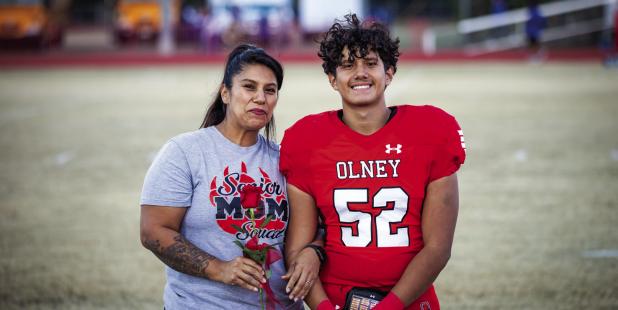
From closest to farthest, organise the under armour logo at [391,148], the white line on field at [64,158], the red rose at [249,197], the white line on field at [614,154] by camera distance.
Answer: the under armour logo at [391,148] → the red rose at [249,197] → the white line on field at [614,154] → the white line on field at [64,158]

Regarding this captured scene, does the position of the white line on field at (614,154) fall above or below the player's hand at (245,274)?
below

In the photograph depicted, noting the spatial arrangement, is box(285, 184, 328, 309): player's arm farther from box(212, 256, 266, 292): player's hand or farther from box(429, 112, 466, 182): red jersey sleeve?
box(429, 112, 466, 182): red jersey sleeve

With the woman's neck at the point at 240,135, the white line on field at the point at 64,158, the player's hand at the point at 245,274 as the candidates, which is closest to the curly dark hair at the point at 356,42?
the woman's neck at the point at 240,135

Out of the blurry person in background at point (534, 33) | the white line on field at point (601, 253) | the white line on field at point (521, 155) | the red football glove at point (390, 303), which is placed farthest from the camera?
the blurry person in background at point (534, 33)

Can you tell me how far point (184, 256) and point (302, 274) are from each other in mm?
435

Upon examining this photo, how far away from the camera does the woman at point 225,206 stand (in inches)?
120

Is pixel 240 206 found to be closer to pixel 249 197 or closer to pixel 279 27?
pixel 249 197

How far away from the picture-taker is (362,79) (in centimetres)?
306

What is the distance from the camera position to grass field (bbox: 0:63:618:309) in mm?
5305

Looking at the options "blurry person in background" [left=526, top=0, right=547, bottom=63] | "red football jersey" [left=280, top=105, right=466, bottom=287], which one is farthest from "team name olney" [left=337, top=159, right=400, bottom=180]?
"blurry person in background" [left=526, top=0, right=547, bottom=63]

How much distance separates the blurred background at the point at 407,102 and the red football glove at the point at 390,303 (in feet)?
3.82

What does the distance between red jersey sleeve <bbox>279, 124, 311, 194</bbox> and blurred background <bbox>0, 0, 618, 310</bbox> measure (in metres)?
0.65

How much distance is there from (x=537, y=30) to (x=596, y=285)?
21.1 meters

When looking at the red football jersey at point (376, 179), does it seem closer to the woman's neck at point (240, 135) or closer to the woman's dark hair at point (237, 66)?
the woman's neck at point (240, 135)
